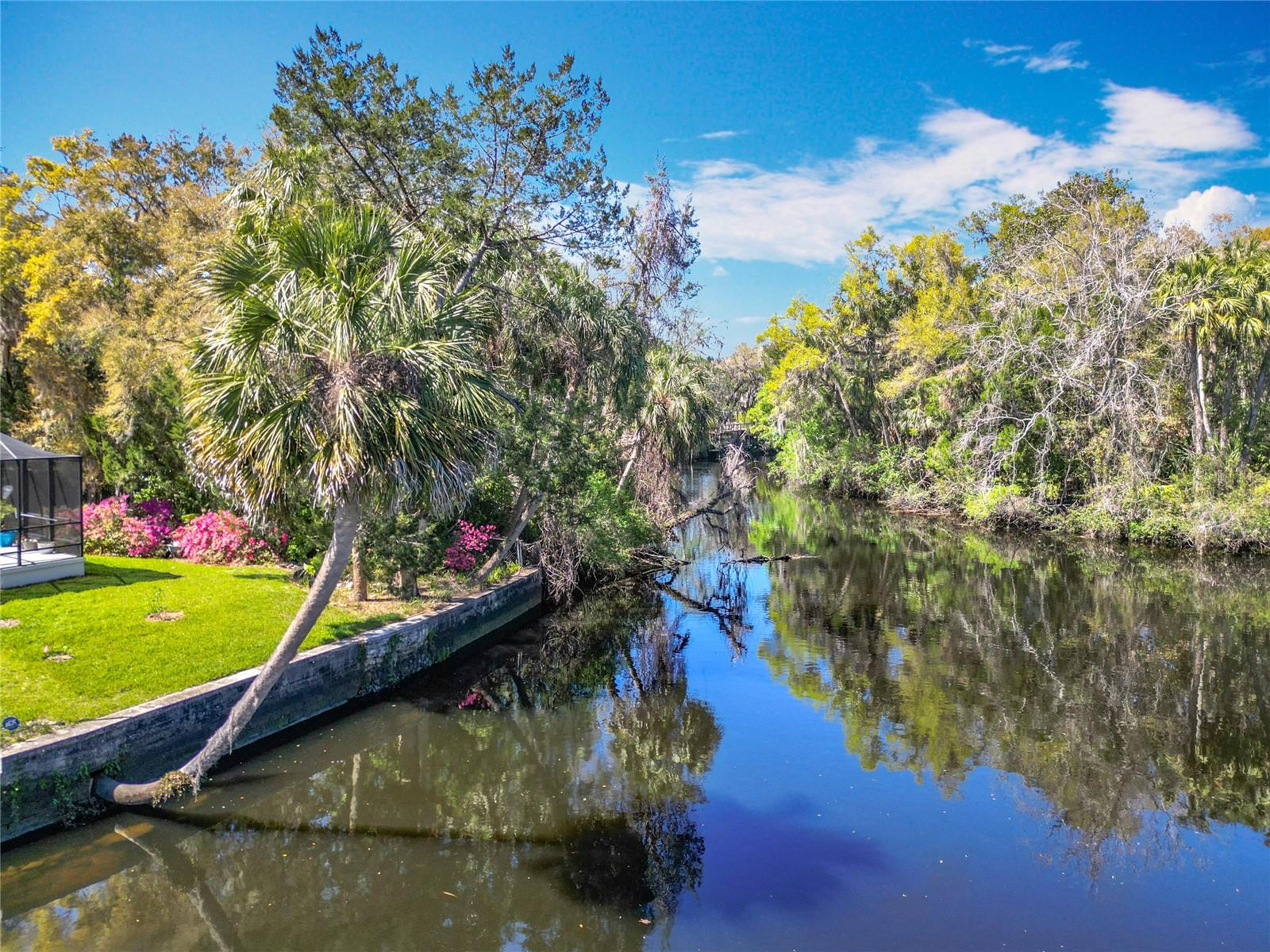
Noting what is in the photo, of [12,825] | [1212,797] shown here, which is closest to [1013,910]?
[1212,797]

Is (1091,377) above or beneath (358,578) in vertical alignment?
above

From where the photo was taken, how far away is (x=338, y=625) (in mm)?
12656

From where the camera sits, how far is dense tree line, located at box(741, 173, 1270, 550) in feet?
76.8

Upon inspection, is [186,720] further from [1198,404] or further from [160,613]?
[1198,404]

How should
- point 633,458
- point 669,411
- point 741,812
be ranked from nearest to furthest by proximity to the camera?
point 741,812 → point 669,411 → point 633,458

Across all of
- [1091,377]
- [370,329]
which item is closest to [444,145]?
[370,329]

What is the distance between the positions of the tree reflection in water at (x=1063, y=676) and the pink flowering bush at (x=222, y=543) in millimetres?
10270

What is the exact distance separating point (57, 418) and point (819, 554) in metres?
21.2

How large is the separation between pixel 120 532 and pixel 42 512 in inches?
84.9

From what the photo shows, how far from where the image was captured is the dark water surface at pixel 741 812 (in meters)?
7.15

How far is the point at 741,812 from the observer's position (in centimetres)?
923

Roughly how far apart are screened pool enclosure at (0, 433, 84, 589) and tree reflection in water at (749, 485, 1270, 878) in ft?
39.4

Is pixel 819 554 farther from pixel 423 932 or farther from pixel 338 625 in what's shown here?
pixel 423 932

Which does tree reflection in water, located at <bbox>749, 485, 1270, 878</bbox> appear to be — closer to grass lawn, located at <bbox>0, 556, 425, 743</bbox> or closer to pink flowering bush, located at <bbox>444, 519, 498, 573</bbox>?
pink flowering bush, located at <bbox>444, 519, 498, 573</bbox>
